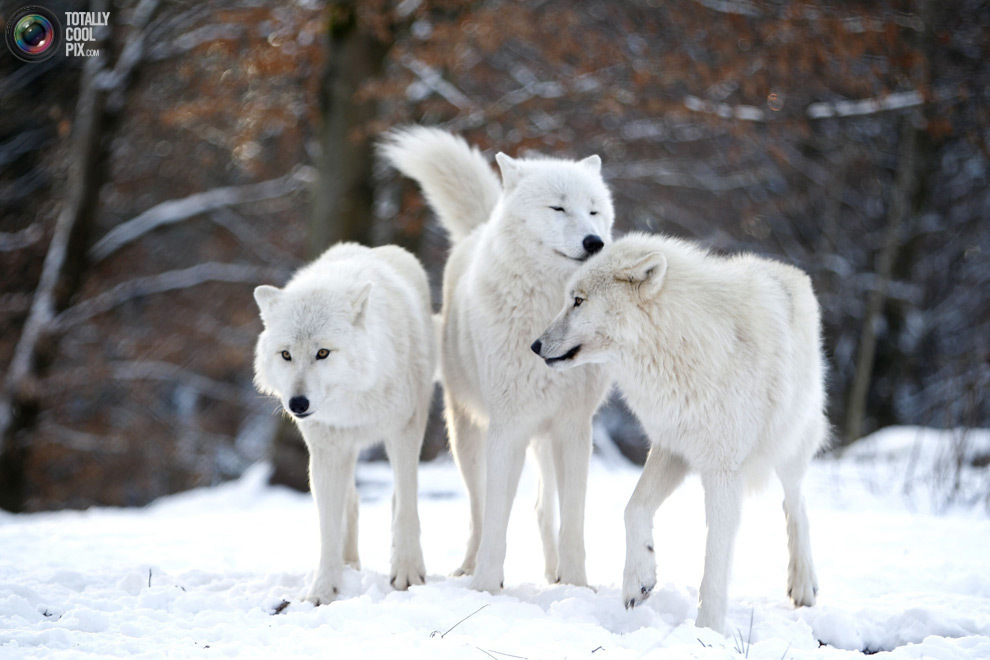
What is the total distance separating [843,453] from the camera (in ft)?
32.0

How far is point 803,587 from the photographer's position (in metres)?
4.10

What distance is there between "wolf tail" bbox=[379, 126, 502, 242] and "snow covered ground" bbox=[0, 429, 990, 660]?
7.40 ft

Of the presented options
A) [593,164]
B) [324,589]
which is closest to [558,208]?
[593,164]

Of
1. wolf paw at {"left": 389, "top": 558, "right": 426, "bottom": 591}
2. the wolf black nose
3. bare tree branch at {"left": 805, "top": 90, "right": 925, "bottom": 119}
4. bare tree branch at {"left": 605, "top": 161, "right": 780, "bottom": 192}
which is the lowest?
wolf paw at {"left": 389, "top": 558, "right": 426, "bottom": 591}

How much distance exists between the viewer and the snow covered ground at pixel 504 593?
3.07 metres

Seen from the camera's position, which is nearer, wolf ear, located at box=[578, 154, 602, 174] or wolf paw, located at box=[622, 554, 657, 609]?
wolf paw, located at box=[622, 554, 657, 609]

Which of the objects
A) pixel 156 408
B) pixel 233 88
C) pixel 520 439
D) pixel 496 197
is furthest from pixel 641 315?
pixel 156 408

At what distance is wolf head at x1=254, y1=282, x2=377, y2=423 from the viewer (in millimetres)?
3990

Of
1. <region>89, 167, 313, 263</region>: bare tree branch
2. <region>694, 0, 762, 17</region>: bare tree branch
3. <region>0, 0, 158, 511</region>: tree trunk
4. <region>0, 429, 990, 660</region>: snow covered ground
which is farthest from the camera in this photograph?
<region>89, 167, 313, 263</region>: bare tree branch

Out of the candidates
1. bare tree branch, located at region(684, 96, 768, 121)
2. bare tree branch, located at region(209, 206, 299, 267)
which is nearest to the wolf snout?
bare tree branch, located at region(684, 96, 768, 121)

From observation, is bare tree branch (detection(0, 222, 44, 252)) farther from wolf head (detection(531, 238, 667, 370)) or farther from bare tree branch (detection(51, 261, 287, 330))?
wolf head (detection(531, 238, 667, 370))

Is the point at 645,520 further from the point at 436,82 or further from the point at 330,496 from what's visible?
the point at 436,82

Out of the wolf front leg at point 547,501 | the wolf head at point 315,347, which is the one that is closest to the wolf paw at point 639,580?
the wolf front leg at point 547,501

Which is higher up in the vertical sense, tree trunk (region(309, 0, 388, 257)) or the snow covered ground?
tree trunk (region(309, 0, 388, 257))
